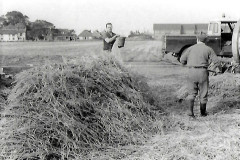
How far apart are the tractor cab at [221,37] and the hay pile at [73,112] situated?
900 cm

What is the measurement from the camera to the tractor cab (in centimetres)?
1453

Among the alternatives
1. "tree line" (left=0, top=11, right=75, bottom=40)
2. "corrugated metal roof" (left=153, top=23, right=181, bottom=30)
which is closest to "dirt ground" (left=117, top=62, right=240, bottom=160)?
"tree line" (left=0, top=11, right=75, bottom=40)

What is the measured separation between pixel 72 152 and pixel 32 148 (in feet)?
1.73

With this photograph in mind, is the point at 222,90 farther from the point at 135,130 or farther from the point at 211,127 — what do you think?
the point at 135,130

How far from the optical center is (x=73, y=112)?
5.15 m

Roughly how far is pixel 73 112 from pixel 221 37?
35.8 feet

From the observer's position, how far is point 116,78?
6055 millimetres

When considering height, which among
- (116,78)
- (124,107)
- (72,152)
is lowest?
(72,152)

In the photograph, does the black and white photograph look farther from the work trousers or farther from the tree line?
the tree line

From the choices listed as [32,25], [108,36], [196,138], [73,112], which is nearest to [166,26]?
[32,25]

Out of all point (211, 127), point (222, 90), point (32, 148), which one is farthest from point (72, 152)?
point (222, 90)

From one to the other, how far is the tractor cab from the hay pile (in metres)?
9.00

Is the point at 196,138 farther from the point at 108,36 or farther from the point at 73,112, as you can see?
the point at 108,36

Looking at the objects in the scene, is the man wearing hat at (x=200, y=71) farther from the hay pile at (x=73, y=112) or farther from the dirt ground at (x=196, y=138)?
the hay pile at (x=73, y=112)
